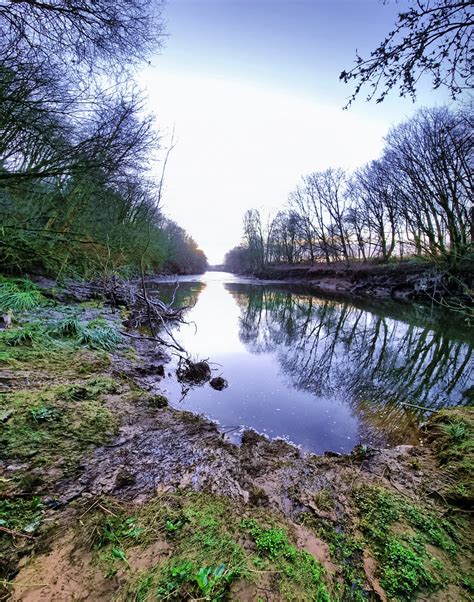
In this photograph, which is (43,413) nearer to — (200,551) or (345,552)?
(200,551)

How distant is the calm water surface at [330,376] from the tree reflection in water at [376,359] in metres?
0.02

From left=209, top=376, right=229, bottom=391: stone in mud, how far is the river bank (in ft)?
5.68

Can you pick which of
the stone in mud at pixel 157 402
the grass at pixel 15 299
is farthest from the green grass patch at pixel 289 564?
the grass at pixel 15 299

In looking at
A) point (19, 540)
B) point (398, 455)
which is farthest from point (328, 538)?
point (19, 540)

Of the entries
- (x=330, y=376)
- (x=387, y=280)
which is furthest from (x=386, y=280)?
(x=330, y=376)

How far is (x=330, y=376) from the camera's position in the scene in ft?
18.9

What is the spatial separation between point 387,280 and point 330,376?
64.4 ft

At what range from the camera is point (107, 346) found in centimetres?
522

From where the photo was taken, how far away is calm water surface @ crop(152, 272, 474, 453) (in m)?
3.79

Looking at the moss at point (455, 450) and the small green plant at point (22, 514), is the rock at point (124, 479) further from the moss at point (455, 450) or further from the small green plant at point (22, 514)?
the moss at point (455, 450)

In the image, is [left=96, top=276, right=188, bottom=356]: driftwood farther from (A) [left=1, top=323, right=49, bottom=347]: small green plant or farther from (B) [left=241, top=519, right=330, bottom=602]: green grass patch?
(B) [left=241, top=519, right=330, bottom=602]: green grass patch

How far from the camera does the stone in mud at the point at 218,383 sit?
484 centimetres

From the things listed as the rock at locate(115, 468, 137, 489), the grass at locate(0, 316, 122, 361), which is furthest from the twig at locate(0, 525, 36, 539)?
the grass at locate(0, 316, 122, 361)

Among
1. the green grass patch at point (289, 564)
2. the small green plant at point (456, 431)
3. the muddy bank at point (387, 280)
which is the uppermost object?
the muddy bank at point (387, 280)
